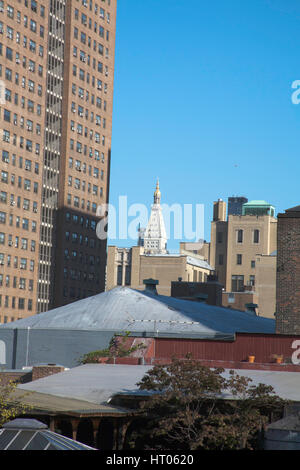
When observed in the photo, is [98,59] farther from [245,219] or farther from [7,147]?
[245,219]

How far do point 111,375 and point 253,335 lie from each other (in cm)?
1086

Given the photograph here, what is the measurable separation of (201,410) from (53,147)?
11418 cm

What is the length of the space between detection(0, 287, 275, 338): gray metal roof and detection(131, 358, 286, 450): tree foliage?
91.7 feet

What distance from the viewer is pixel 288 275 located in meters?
54.2


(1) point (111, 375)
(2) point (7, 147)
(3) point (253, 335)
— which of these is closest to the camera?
(1) point (111, 375)

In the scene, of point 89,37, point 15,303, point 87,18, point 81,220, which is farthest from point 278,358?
point 87,18

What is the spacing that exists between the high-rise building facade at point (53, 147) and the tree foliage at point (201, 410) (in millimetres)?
97307

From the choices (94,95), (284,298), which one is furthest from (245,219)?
(284,298)

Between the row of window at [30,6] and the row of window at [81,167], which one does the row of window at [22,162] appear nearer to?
the row of window at [81,167]

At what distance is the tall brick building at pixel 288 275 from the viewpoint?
5400 centimetres

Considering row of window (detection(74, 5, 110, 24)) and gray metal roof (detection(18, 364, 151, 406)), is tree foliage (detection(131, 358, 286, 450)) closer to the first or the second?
gray metal roof (detection(18, 364, 151, 406))

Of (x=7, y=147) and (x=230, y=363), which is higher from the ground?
(x=7, y=147)

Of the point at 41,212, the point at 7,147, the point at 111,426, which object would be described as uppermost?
the point at 7,147

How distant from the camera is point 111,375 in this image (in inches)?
1745
